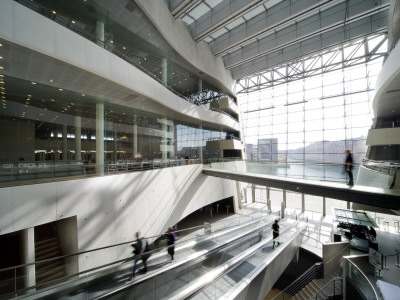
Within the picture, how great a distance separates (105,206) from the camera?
732 centimetres

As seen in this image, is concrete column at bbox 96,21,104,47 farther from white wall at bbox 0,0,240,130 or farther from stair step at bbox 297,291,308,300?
stair step at bbox 297,291,308,300

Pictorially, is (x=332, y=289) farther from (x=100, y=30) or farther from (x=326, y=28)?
(x=100, y=30)

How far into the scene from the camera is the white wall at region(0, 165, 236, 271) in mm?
5237

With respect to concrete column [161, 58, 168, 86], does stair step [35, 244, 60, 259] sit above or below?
below

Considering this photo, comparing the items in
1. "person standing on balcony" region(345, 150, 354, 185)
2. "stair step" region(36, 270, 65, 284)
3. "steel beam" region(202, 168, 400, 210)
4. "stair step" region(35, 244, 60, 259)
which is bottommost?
"stair step" region(35, 244, 60, 259)

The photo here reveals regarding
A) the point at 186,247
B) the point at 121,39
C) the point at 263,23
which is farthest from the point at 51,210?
the point at 263,23

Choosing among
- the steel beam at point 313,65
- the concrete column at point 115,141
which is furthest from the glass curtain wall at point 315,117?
the concrete column at point 115,141

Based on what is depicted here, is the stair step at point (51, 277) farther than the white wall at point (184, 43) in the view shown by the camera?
No

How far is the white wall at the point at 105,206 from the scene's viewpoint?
5237mm

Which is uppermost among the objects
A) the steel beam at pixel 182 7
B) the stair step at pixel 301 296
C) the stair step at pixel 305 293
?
the steel beam at pixel 182 7

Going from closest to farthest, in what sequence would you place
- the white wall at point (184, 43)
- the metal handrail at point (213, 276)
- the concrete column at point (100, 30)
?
the metal handrail at point (213, 276), the concrete column at point (100, 30), the white wall at point (184, 43)

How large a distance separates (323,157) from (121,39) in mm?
19212

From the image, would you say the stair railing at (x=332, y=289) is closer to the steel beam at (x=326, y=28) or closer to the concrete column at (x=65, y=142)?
the concrete column at (x=65, y=142)

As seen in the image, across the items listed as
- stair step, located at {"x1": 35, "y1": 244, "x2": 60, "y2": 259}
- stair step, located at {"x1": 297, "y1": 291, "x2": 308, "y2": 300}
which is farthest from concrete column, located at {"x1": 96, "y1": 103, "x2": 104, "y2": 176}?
stair step, located at {"x1": 297, "y1": 291, "x2": 308, "y2": 300}
